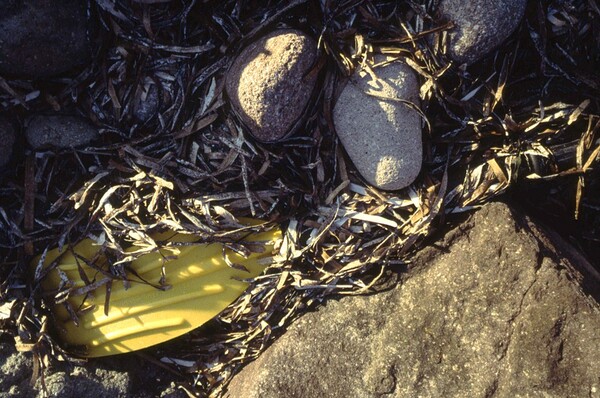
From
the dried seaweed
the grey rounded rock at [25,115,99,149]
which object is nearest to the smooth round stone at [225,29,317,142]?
the dried seaweed

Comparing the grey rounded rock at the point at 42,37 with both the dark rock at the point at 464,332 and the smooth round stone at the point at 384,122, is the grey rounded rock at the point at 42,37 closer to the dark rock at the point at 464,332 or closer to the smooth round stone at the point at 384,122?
the smooth round stone at the point at 384,122

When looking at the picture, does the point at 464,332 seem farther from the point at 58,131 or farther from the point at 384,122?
the point at 58,131

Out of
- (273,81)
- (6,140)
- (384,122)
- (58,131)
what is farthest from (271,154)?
(6,140)

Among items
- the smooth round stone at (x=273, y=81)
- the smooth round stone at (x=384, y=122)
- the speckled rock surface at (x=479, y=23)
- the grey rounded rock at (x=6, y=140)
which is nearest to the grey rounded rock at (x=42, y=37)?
the grey rounded rock at (x=6, y=140)

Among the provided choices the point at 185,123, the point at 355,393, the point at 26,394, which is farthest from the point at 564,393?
the point at 26,394

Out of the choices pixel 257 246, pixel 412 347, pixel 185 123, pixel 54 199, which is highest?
pixel 185 123

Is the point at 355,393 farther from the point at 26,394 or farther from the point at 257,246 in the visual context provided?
the point at 26,394
